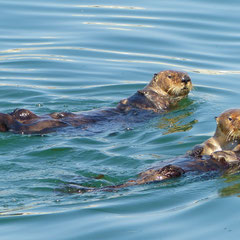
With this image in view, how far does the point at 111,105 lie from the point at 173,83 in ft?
3.71

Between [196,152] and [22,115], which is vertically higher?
[22,115]

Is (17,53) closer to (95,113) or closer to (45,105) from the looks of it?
(45,105)

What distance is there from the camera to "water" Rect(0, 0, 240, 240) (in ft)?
21.0

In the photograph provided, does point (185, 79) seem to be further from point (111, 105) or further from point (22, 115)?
point (22, 115)

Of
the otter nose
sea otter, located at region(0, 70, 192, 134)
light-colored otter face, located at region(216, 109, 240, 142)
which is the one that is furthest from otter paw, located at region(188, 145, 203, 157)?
the otter nose

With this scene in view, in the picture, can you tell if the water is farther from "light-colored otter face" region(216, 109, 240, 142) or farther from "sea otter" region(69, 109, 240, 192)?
"light-colored otter face" region(216, 109, 240, 142)

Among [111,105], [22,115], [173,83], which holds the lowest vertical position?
[111,105]

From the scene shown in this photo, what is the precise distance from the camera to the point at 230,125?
820cm

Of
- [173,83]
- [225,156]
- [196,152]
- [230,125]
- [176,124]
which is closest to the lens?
[225,156]

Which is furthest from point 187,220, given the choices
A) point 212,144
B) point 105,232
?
point 212,144

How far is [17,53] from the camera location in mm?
13883

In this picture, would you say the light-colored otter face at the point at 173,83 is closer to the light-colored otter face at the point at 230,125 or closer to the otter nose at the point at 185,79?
the otter nose at the point at 185,79

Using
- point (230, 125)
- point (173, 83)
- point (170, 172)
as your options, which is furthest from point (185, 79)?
point (170, 172)

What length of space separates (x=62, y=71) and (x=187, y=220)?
7209 millimetres
